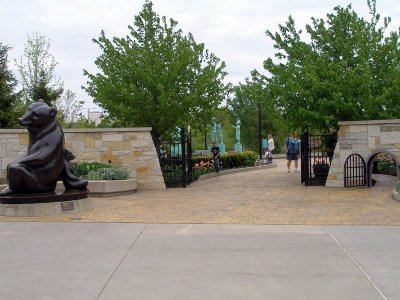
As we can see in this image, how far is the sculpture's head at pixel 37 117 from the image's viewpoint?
9.38m

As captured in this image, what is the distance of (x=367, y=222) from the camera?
862cm

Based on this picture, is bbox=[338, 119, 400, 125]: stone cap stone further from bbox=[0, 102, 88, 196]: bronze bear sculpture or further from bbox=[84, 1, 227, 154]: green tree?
bbox=[0, 102, 88, 196]: bronze bear sculpture

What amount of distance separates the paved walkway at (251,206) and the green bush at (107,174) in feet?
2.16

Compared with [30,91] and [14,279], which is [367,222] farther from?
[30,91]

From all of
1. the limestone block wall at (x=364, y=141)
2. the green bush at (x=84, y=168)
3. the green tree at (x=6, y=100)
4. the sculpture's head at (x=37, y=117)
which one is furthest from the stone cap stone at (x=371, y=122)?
the green tree at (x=6, y=100)

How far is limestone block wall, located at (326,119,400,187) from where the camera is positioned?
13.7 metres

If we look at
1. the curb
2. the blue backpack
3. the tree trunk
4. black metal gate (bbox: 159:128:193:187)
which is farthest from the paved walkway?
the blue backpack

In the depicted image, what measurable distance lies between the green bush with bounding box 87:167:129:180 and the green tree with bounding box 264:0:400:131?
531 cm

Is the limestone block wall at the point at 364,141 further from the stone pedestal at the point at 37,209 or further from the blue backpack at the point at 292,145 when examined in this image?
the stone pedestal at the point at 37,209

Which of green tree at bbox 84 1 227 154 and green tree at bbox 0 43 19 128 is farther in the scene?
green tree at bbox 0 43 19 128

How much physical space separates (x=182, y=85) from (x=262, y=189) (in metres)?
4.45

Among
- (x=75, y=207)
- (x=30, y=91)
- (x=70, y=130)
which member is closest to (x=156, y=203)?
(x=75, y=207)

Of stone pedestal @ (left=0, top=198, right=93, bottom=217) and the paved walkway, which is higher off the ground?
stone pedestal @ (left=0, top=198, right=93, bottom=217)

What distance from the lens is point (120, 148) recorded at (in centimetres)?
1422
